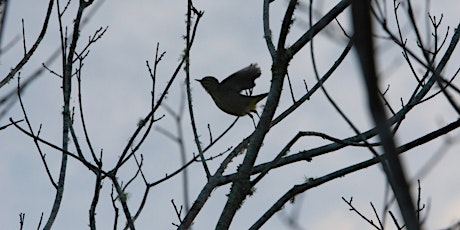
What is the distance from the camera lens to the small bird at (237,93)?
5498mm

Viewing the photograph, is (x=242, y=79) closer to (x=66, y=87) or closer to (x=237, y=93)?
(x=237, y=93)

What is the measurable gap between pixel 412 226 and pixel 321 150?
2016 mm

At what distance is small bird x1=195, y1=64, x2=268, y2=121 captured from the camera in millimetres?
5498

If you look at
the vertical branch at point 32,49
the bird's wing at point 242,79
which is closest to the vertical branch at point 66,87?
the vertical branch at point 32,49

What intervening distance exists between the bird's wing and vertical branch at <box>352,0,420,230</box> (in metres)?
4.59

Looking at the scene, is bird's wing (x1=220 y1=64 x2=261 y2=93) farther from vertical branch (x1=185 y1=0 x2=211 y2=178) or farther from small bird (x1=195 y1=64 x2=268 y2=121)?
vertical branch (x1=185 y1=0 x2=211 y2=178)

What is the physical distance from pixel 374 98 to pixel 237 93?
4.92 m

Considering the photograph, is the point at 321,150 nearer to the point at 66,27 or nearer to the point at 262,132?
the point at 262,132

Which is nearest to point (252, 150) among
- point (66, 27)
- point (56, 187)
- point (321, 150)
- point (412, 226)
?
point (321, 150)

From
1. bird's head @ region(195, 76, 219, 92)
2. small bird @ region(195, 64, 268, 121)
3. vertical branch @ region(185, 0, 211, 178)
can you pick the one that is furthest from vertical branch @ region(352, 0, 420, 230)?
bird's head @ region(195, 76, 219, 92)

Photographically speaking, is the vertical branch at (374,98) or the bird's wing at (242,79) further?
the bird's wing at (242,79)

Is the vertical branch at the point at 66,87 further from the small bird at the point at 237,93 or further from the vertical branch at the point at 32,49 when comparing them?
the small bird at the point at 237,93

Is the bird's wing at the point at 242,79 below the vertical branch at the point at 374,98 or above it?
above

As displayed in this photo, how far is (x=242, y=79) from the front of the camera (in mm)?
5621
